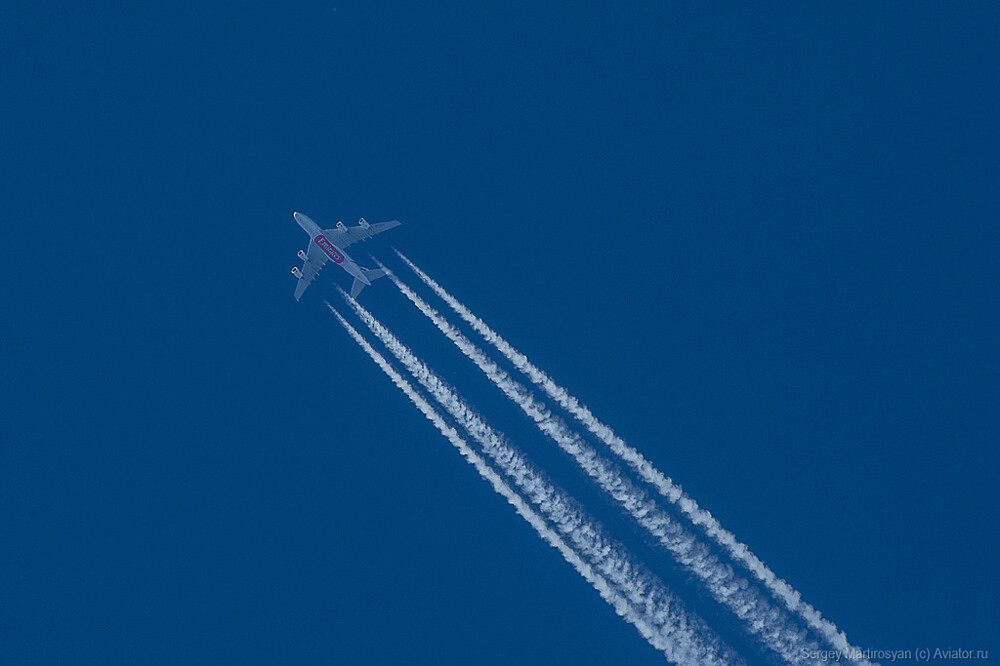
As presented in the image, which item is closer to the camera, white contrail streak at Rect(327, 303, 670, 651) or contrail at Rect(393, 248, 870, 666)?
contrail at Rect(393, 248, 870, 666)

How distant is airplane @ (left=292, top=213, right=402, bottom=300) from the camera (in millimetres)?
31234

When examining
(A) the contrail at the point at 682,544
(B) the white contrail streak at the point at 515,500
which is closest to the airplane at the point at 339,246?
(B) the white contrail streak at the point at 515,500

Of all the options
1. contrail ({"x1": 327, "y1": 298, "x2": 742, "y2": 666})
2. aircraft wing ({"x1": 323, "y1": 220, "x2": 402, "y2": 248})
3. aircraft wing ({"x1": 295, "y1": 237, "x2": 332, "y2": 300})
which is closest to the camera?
contrail ({"x1": 327, "y1": 298, "x2": 742, "y2": 666})

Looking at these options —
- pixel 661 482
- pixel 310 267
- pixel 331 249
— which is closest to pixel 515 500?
pixel 661 482

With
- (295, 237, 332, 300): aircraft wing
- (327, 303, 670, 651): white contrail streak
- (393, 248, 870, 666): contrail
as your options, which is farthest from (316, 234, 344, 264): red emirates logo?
(393, 248, 870, 666): contrail

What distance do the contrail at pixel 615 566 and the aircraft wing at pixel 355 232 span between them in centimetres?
837

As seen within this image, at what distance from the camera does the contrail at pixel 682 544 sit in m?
26.1

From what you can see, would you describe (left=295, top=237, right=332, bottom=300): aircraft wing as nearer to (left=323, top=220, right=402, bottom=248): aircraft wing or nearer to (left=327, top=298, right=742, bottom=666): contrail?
(left=323, top=220, right=402, bottom=248): aircraft wing

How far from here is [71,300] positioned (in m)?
33.8

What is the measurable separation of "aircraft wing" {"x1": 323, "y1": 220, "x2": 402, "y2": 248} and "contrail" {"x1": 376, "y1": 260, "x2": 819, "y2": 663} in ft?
28.2

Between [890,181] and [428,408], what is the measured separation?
21.0 metres

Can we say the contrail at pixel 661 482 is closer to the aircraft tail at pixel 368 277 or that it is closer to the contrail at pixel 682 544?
the contrail at pixel 682 544

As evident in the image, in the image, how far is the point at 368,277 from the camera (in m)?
31.2

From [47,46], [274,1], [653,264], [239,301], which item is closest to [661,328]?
[653,264]
